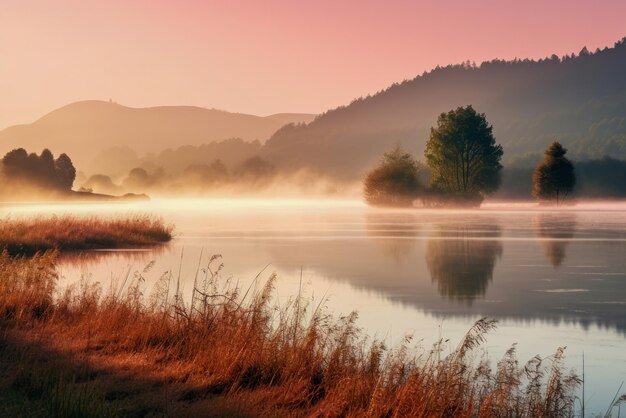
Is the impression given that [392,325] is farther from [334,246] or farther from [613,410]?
[334,246]

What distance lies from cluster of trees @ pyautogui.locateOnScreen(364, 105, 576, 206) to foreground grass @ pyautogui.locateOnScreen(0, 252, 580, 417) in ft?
343

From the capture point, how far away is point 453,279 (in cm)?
2845

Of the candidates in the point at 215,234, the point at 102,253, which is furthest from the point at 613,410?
the point at 215,234

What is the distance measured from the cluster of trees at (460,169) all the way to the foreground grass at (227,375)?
343 ft

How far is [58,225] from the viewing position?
44.4 meters

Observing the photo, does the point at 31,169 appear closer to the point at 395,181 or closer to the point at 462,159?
the point at 395,181

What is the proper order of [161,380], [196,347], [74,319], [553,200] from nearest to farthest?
[161,380], [196,347], [74,319], [553,200]

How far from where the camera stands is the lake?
1670 cm

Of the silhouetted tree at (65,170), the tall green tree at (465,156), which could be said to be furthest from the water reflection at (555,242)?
the silhouetted tree at (65,170)

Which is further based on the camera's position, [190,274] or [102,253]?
[102,253]

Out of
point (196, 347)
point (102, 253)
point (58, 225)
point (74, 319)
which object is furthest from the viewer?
point (58, 225)

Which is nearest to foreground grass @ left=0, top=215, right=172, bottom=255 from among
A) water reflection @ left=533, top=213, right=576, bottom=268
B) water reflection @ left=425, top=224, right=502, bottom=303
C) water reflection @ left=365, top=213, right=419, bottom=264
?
water reflection @ left=365, top=213, right=419, bottom=264

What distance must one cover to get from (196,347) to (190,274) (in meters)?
16.0

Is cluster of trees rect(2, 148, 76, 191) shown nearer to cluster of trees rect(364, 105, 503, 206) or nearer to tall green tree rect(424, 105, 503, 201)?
cluster of trees rect(364, 105, 503, 206)
